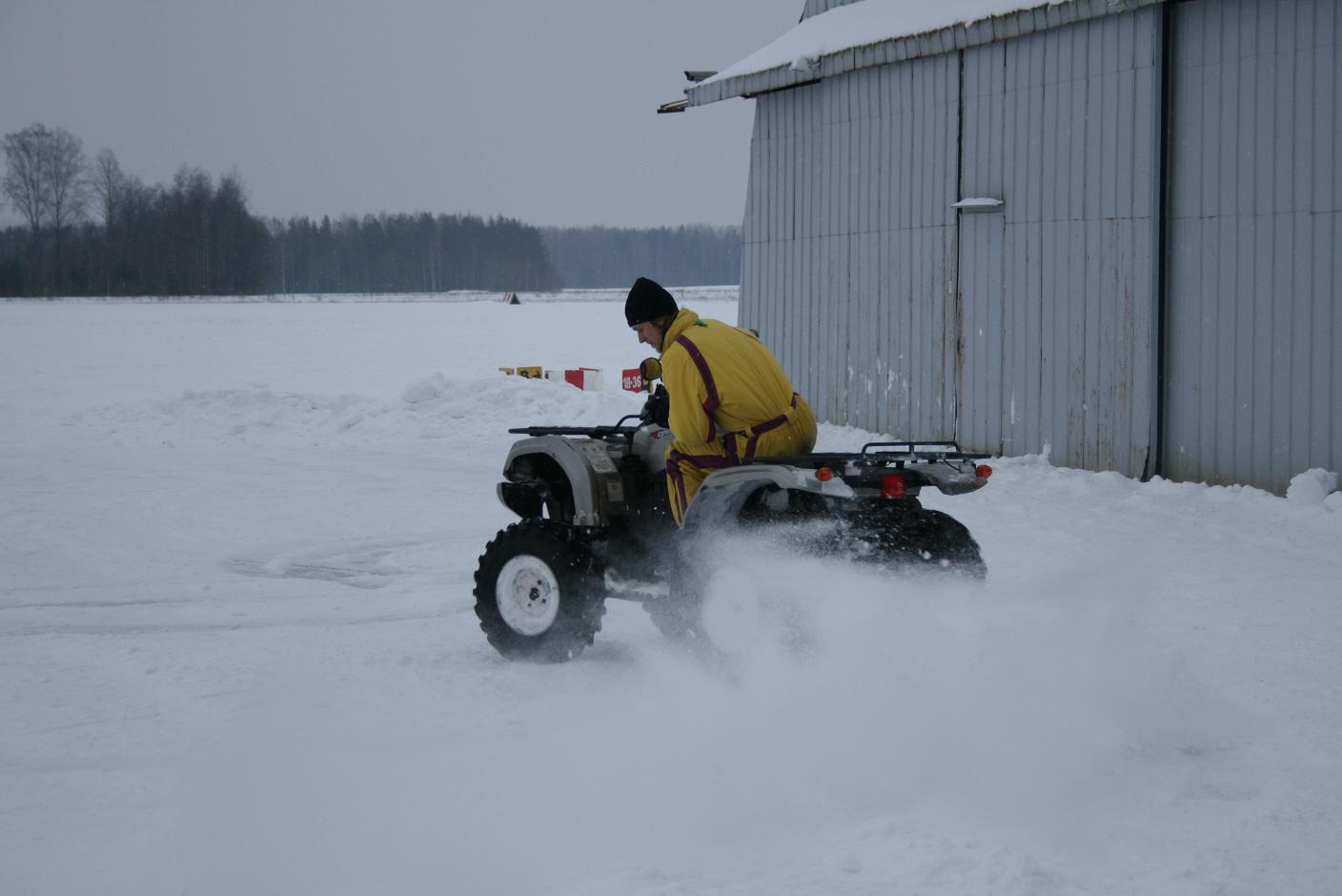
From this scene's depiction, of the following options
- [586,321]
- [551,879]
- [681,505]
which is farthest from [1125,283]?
[586,321]

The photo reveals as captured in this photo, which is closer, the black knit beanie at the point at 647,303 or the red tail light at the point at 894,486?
the red tail light at the point at 894,486

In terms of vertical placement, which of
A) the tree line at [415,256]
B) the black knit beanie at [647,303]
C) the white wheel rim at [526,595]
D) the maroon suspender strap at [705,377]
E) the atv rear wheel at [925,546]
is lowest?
the white wheel rim at [526,595]

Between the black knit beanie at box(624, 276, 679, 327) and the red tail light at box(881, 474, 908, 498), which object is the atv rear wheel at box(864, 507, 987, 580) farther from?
the black knit beanie at box(624, 276, 679, 327)

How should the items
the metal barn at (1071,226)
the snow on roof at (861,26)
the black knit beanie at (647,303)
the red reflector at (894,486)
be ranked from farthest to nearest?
the snow on roof at (861,26)
the metal barn at (1071,226)
the black knit beanie at (647,303)
the red reflector at (894,486)

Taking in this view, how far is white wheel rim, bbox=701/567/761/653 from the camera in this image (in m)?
5.81

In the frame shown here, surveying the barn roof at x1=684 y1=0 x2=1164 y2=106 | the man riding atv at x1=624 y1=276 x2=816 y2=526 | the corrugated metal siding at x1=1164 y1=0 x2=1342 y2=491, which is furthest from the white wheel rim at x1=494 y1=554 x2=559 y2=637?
the barn roof at x1=684 y1=0 x2=1164 y2=106

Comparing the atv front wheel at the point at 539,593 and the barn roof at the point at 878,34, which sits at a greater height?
the barn roof at the point at 878,34

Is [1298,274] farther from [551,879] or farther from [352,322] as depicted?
[352,322]

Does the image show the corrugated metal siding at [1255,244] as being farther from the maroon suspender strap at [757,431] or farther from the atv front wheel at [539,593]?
the atv front wheel at [539,593]

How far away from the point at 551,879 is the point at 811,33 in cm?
1507

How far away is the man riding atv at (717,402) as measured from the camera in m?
6.11

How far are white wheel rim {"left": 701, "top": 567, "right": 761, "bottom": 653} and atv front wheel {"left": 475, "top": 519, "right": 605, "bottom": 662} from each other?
0.90 meters

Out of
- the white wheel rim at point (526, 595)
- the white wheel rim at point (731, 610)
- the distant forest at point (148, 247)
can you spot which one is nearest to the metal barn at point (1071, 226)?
the white wheel rim at point (731, 610)

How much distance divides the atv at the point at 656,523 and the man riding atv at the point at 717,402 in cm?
22
